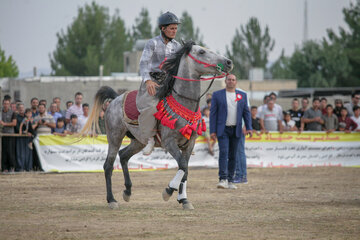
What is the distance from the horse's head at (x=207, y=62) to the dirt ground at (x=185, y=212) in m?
2.07

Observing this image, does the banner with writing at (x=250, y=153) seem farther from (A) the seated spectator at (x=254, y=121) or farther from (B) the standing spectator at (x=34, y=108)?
(B) the standing spectator at (x=34, y=108)

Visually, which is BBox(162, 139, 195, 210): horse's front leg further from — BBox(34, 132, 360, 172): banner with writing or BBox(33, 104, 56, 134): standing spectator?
BBox(33, 104, 56, 134): standing spectator

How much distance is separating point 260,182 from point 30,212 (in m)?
6.64

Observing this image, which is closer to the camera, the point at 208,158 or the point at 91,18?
the point at 208,158

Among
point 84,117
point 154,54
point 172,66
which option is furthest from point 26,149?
point 172,66

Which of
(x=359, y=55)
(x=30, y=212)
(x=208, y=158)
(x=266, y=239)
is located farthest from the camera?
(x=359, y=55)

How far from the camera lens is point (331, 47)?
65312 mm

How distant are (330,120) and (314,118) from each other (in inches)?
22.2

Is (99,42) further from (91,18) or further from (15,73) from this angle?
(15,73)

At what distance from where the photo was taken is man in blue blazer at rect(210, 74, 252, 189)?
505 inches

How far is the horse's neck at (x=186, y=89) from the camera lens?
9.09 m

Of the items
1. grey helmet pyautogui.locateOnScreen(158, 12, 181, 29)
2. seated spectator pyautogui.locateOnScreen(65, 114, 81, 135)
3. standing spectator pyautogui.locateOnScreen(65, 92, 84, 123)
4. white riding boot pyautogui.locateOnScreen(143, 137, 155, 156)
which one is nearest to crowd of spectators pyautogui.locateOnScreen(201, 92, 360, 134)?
standing spectator pyautogui.locateOnScreen(65, 92, 84, 123)

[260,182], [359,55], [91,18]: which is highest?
[91,18]

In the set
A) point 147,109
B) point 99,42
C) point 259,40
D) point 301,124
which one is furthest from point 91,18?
point 147,109
